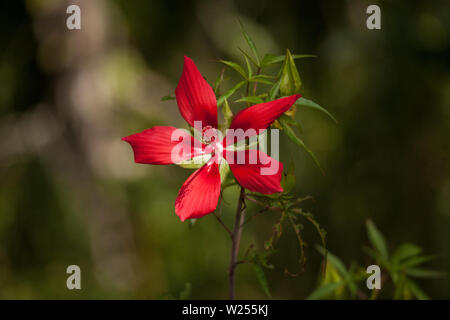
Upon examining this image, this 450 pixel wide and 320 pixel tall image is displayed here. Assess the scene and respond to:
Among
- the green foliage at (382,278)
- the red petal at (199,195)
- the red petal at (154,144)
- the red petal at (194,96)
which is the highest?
the red petal at (194,96)

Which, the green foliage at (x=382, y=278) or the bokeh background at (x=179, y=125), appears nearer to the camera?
the green foliage at (x=382, y=278)

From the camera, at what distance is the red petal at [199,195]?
0.31 m

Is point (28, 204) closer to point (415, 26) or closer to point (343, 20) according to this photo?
point (343, 20)

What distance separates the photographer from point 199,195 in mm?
323

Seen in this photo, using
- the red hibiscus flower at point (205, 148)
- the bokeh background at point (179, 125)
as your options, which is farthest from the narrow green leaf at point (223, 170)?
the bokeh background at point (179, 125)

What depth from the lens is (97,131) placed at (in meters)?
1.18

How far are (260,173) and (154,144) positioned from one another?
3.1 inches

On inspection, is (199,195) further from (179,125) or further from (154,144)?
(179,125)

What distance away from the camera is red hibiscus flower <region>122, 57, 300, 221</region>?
1.04 ft

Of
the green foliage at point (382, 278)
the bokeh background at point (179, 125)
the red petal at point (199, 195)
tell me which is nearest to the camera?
the red petal at point (199, 195)

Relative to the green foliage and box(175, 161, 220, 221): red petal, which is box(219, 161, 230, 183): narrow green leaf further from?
the green foliage

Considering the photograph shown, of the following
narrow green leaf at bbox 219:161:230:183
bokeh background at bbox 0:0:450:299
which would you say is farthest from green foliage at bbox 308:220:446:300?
bokeh background at bbox 0:0:450:299

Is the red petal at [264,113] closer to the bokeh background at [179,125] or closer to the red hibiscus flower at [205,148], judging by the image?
the red hibiscus flower at [205,148]

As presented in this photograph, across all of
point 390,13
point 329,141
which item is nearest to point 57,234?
point 329,141
